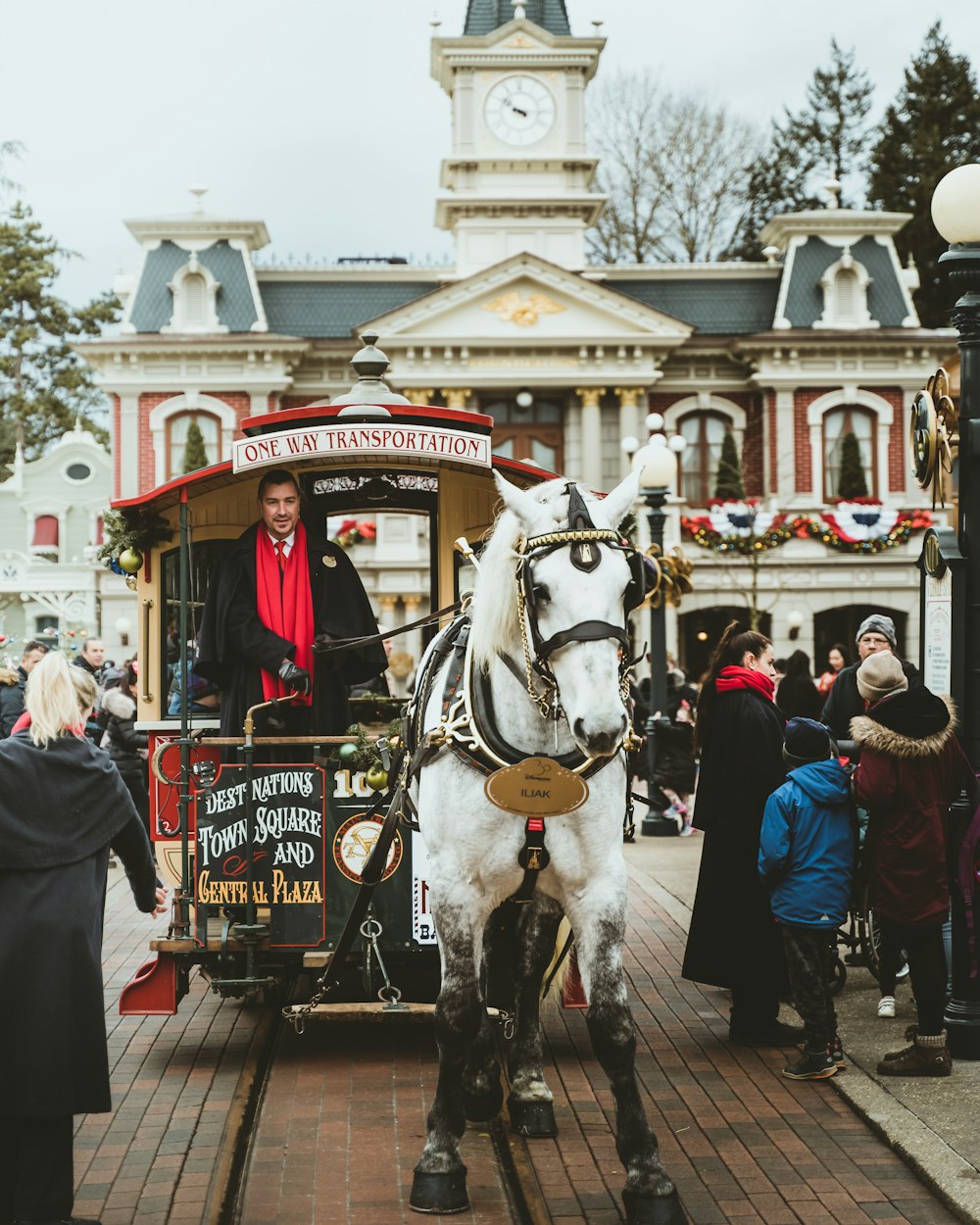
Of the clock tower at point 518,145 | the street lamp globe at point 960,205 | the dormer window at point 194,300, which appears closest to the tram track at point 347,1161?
the street lamp globe at point 960,205

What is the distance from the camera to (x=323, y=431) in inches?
276

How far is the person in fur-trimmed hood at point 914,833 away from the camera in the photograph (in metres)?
6.81

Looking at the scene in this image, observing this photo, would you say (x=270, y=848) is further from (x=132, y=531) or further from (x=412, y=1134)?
(x=132, y=531)

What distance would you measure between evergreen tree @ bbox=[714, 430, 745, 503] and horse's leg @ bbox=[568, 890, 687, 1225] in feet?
106

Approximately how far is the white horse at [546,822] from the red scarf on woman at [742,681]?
250 cm

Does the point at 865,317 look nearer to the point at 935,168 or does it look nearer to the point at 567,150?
the point at 567,150

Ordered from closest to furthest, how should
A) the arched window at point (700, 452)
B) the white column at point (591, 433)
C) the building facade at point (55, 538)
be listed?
1. the white column at point (591, 433)
2. the arched window at point (700, 452)
3. the building facade at point (55, 538)

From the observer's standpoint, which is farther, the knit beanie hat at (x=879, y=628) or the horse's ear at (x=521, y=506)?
the knit beanie hat at (x=879, y=628)

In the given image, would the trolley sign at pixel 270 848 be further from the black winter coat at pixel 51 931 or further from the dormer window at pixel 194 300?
the dormer window at pixel 194 300

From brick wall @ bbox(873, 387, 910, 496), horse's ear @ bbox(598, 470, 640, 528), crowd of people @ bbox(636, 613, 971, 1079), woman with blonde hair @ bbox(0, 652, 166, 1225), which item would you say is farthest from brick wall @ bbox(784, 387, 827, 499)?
woman with blonde hair @ bbox(0, 652, 166, 1225)

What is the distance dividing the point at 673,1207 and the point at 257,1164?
1.66 metres

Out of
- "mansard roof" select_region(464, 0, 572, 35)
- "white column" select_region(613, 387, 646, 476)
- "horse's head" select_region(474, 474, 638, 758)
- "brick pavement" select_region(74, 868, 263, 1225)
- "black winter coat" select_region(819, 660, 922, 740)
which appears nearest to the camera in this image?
"horse's head" select_region(474, 474, 638, 758)

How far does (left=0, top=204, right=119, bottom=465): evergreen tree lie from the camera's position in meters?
58.8

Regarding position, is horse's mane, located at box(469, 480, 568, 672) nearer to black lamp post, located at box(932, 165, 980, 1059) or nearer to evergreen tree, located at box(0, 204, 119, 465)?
black lamp post, located at box(932, 165, 980, 1059)
